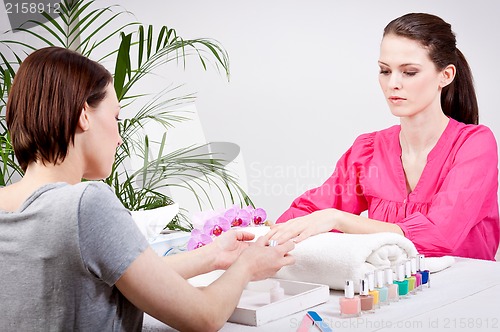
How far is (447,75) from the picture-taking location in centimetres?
221

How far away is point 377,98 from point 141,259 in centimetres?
320

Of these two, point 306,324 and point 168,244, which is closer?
point 306,324

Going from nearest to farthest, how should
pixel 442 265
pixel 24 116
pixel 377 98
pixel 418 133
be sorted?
pixel 24 116, pixel 442 265, pixel 418 133, pixel 377 98

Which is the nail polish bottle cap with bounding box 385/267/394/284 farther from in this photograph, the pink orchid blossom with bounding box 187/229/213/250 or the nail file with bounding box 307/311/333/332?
the pink orchid blossom with bounding box 187/229/213/250

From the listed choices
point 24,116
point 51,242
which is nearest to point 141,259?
point 51,242

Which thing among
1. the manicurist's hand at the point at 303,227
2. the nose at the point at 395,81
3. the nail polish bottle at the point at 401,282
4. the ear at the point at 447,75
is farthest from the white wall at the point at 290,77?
the nail polish bottle at the point at 401,282

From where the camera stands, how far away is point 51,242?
1042mm

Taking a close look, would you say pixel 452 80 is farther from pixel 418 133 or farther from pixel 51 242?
pixel 51 242

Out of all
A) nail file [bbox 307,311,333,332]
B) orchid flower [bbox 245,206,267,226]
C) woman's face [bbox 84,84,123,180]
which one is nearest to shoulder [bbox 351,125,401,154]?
orchid flower [bbox 245,206,267,226]

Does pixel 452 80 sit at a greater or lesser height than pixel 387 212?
greater

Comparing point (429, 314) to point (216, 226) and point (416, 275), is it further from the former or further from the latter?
point (216, 226)

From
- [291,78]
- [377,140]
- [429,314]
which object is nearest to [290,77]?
[291,78]

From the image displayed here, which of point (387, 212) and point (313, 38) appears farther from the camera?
point (313, 38)

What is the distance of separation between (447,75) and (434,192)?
0.38m
